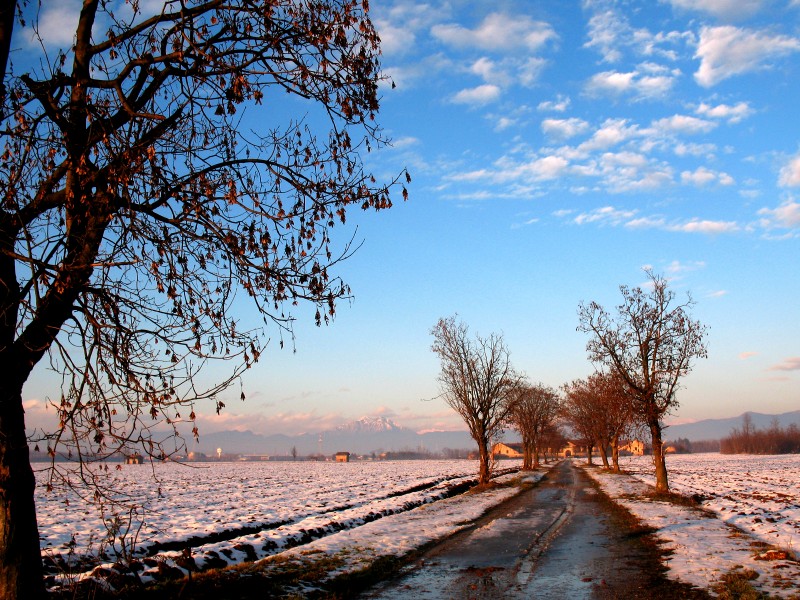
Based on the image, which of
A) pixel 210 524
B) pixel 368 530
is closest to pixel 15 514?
pixel 368 530

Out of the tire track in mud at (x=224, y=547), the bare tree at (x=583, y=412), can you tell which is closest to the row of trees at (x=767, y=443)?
the bare tree at (x=583, y=412)

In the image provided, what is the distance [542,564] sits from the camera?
505 inches

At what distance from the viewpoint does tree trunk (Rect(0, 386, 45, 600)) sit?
6.68 meters

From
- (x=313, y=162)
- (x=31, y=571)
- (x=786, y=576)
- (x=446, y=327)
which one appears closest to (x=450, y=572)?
(x=786, y=576)

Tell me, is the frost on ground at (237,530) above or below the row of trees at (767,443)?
above

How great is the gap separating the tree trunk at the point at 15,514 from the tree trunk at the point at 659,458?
2997 centimetres

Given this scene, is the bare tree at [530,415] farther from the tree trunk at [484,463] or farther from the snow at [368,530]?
the snow at [368,530]

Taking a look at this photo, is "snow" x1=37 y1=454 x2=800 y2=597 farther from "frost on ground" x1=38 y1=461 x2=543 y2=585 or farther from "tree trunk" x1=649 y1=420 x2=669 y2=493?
"tree trunk" x1=649 y1=420 x2=669 y2=493

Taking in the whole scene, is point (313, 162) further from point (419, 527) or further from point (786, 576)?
point (419, 527)

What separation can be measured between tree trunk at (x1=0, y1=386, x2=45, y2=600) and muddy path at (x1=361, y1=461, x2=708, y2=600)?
5.70 m

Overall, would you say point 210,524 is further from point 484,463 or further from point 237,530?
point 484,463

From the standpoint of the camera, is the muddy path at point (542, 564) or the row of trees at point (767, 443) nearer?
the muddy path at point (542, 564)

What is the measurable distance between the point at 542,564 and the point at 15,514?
401 inches

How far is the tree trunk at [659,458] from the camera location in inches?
1207
